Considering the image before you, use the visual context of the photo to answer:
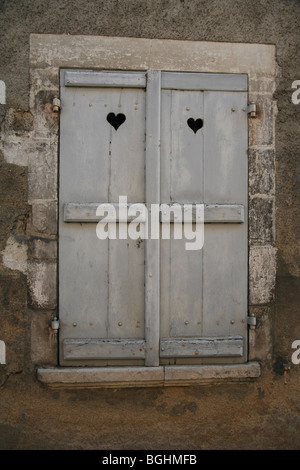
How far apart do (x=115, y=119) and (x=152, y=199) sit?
0.57m

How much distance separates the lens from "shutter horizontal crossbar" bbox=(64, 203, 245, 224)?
8.09ft

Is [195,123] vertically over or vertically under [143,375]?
over

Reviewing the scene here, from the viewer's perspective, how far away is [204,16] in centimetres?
253

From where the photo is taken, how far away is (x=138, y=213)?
249cm

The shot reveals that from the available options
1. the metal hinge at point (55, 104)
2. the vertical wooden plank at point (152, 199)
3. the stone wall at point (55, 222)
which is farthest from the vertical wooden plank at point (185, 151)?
the metal hinge at point (55, 104)

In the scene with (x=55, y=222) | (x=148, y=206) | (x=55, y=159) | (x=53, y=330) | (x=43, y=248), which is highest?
(x=55, y=159)

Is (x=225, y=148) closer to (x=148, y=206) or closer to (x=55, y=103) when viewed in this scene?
(x=148, y=206)

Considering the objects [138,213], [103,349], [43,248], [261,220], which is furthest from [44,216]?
[261,220]

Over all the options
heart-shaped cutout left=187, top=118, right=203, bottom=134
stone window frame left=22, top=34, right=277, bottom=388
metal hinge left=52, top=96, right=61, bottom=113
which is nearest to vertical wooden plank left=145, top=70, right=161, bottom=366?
stone window frame left=22, top=34, right=277, bottom=388

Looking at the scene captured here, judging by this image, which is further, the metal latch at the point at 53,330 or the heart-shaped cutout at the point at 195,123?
the heart-shaped cutout at the point at 195,123

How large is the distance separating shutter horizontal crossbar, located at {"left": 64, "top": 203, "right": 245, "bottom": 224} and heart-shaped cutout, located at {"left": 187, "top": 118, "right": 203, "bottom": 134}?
0.50 metres

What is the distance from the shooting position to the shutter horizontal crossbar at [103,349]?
247 cm

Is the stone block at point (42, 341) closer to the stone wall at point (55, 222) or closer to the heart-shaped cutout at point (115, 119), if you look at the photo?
the stone wall at point (55, 222)

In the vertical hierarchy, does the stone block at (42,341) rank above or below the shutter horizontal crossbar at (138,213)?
below
